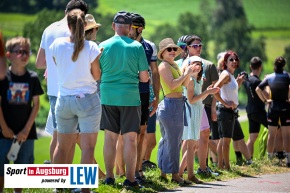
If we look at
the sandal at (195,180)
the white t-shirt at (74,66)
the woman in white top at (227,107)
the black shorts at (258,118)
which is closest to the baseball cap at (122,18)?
the white t-shirt at (74,66)

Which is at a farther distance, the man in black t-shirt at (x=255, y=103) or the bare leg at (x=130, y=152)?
the man in black t-shirt at (x=255, y=103)

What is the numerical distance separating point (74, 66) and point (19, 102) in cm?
94

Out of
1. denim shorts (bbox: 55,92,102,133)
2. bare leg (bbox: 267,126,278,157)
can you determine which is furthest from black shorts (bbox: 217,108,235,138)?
denim shorts (bbox: 55,92,102,133)

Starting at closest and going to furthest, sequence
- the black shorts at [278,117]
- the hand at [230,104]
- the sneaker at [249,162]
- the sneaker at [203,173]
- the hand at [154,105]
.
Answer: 1. the hand at [154,105]
2. the sneaker at [203,173]
3. the hand at [230,104]
4. the sneaker at [249,162]
5. the black shorts at [278,117]

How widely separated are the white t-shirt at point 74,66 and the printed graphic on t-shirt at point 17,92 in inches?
31.3

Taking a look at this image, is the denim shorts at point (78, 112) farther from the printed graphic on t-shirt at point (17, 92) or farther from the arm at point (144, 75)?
the arm at point (144, 75)

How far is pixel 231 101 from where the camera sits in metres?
13.7

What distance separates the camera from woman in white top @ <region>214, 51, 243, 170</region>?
1366 cm

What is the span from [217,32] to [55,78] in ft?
363

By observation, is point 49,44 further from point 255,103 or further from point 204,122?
point 255,103

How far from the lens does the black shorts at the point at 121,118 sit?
10398 mm

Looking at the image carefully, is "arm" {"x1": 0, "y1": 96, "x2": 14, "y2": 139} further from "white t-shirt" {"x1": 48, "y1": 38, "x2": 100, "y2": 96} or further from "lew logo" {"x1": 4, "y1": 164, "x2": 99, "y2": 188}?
"white t-shirt" {"x1": 48, "y1": 38, "x2": 100, "y2": 96}

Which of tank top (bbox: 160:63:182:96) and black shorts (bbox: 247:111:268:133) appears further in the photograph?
black shorts (bbox: 247:111:268:133)

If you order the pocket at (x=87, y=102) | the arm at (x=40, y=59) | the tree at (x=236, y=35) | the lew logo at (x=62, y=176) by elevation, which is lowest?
the lew logo at (x=62, y=176)
